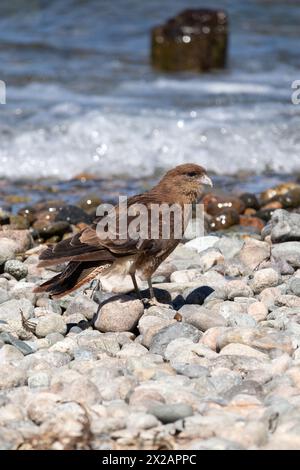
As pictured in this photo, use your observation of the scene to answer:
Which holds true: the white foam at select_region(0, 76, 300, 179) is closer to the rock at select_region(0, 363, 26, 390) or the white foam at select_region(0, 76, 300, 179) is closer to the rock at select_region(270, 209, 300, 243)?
the rock at select_region(270, 209, 300, 243)

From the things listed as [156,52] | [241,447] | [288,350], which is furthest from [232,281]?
[156,52]

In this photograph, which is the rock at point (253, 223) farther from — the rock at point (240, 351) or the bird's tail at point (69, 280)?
the rock at point (240, 351)

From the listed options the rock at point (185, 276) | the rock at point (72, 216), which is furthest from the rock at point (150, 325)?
the rock at point (72, 216)

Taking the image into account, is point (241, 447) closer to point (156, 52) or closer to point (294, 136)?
point (294, 136)

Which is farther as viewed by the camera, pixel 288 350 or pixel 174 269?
pixel 174 269

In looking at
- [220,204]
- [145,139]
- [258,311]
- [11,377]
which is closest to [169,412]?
[11,377]

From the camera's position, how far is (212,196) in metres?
9.36

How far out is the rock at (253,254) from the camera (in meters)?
7.23

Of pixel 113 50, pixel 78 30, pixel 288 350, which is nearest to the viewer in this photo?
pixel 288 350

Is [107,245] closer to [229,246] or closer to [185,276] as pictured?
[185,276]

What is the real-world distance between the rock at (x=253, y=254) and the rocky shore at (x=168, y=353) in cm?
1

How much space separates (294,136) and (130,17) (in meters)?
8.68

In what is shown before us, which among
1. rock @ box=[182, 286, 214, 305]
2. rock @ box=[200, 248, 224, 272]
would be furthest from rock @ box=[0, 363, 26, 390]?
rock @ box=[200, 248, 224, 272]

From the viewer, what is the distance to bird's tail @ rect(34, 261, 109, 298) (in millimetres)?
6043
